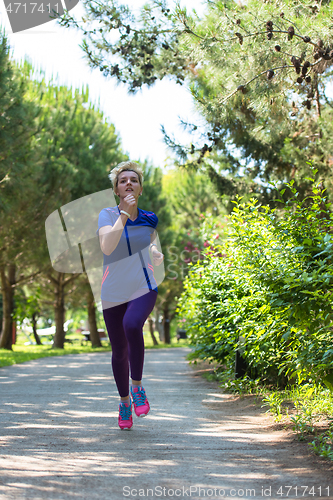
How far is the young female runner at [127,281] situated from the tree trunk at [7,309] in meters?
14.2

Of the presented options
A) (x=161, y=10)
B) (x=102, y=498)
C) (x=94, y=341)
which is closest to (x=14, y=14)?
(x=161, y=10)

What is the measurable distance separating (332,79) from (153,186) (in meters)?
14.3

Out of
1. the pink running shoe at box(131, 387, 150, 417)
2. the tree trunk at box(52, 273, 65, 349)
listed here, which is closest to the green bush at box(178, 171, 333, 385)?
the pink running shoe at box(131, 387, 150, 417)

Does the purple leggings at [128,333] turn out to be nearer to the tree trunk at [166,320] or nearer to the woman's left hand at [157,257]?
the woman's left hand at [157,257]

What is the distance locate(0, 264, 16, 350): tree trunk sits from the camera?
661 inches

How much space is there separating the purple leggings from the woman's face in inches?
27.6

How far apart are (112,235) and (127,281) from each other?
0.35 metres

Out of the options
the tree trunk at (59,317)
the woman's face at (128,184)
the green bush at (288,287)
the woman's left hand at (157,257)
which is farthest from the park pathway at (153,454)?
the tree trunk at (59,317)

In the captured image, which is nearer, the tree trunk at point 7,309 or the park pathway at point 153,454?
the park pathway at point 153,454

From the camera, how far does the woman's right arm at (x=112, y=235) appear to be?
3.06 metres

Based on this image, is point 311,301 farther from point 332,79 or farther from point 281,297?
point 332,79

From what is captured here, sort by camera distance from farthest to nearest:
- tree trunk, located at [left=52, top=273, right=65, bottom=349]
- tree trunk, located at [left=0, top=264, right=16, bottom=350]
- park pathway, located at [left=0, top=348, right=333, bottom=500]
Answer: tree trunk, located at [left=52, top=273, right=65, bottom=349]
tree trunk, located at [left=0, top=264, right=16, bottom=350]
park pathway, located at [left=0, top=348, right=333, bottom=500]

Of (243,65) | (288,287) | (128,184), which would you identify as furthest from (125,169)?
(243,65)

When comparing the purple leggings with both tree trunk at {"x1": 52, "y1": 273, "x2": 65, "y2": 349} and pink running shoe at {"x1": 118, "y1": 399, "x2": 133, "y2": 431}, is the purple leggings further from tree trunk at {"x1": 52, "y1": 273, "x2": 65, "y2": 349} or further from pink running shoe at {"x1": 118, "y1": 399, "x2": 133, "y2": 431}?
tree trunk at {"x1": 52, "y1": 273, "x2": 65, "y2": 349}
